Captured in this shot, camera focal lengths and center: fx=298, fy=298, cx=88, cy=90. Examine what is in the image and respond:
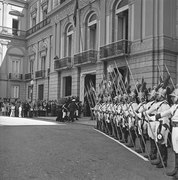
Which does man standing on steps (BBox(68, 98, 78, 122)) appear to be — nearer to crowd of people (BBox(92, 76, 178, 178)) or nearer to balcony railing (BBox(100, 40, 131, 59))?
balcony railing (BBox(100, 40, 131, 59))

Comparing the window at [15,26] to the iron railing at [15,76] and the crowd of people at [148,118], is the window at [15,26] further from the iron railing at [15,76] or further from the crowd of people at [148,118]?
the crowd of people at [148,118]

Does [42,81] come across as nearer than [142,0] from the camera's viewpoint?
No

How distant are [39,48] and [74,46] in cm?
1097

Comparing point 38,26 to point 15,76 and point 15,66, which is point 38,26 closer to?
point 15,66

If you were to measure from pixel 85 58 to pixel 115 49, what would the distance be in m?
4.20

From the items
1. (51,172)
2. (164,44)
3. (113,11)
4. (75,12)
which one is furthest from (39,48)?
(51,172)

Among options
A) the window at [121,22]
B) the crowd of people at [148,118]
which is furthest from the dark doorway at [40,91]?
the crowd of people at [148,118]

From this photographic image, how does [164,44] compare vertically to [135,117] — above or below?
above

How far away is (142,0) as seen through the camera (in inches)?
805

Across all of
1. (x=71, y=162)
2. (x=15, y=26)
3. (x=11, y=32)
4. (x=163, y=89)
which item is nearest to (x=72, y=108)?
(x=71, y=162)

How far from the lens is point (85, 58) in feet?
83.9

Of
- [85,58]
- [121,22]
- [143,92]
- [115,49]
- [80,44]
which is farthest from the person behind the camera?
[80,44]

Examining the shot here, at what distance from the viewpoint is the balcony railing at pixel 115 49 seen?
2123 cm

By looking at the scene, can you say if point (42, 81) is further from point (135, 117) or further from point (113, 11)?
point (135, 117)
